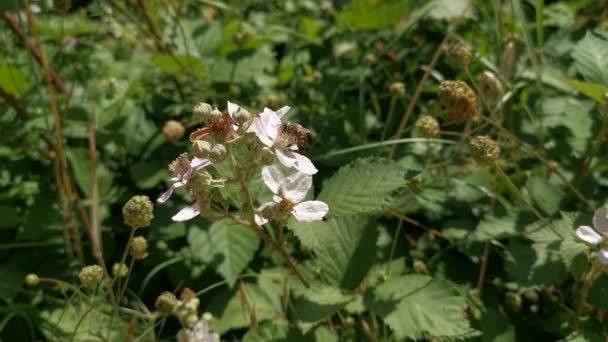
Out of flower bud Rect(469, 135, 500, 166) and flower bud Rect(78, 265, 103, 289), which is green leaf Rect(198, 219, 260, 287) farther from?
flower bud Rect(469, 135, 500, 166)

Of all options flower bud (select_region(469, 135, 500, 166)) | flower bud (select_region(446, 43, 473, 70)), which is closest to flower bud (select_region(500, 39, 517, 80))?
flower bud (select_region(446, 43, 473, 70))

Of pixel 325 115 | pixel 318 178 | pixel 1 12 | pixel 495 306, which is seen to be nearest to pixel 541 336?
pixel 495 306

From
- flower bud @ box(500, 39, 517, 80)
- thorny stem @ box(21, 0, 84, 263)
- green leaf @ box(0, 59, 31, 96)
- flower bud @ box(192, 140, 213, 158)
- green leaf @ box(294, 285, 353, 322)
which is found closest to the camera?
flower bud @ box(192, 140, 213, 158)

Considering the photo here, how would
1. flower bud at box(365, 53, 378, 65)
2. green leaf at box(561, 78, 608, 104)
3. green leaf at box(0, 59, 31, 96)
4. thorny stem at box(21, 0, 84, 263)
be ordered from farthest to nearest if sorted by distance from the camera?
flower bud at box(365, 53, 378, 65) < green leaf at box(0, 59, 31, 96) < thorny stem at box(21, 0, 84, 263) < green leaf at box(561, 78, 608, 104)

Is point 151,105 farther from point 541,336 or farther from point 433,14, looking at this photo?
point 541,336

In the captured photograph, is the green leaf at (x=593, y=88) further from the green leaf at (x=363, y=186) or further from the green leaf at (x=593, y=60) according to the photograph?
the green leaf at (x=363, y=186)

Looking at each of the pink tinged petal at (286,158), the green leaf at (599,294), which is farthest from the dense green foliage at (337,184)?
Answer: the pink tinged petal at (286,158)

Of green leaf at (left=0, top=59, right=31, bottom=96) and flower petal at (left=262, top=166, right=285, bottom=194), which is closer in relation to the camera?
flower petal at (left=262, top=166, right=285, bottom=194)
